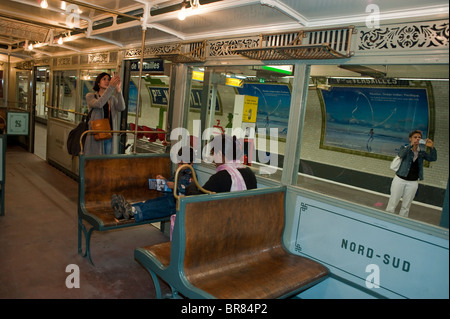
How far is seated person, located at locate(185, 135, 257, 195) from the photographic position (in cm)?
339

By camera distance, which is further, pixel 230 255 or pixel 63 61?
pixel 63 61

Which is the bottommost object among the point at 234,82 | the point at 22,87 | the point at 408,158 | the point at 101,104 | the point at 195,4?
the point at 408,158

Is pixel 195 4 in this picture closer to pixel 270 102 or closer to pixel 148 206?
pixel 270 102

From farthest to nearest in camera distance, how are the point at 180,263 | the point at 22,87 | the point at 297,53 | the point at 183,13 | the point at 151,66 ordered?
the point at 22,87 < the point at 151,66 < the point at 183,13 < the point at 297,53 < the point at 180,263

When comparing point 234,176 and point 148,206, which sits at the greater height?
point 234,176

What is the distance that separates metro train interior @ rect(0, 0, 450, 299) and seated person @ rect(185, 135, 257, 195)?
1.64ft

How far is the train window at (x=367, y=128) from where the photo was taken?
12.9ft

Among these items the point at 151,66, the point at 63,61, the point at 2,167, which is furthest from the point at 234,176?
the point at 63,61

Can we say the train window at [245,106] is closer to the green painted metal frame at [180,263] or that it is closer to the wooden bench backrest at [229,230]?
the wooden bench backrest at [229,230]

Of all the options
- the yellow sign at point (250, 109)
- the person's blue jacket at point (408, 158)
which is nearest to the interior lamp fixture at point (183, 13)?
the yellow sign at point (250, 109)

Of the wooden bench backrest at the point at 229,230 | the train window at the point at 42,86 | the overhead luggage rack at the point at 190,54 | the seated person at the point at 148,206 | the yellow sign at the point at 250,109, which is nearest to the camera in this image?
the wooden bench backrest at the point at 229,230

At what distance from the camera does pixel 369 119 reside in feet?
17.6

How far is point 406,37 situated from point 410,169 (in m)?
2.20

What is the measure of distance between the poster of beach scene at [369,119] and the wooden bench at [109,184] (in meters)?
2.70
